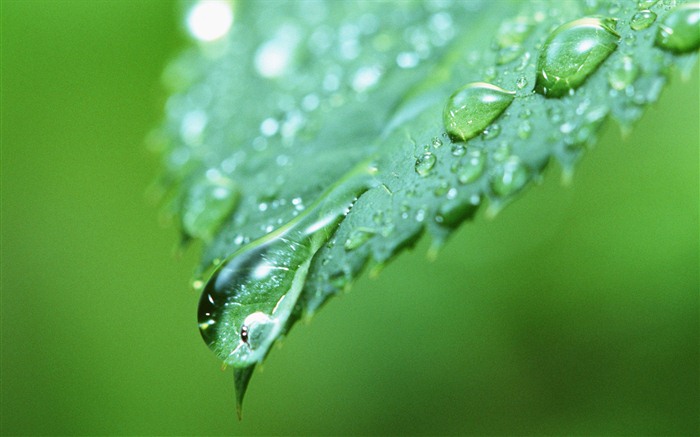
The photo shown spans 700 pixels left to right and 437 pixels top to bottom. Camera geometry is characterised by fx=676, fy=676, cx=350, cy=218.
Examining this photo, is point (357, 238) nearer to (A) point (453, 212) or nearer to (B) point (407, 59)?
(A) point (453, 212)

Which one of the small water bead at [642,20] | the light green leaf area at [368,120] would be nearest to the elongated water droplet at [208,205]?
the light green leaf area at [368,120]

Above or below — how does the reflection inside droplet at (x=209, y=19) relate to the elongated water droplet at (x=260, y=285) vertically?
above

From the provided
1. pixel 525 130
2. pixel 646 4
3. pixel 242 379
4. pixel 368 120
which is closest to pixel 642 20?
pixel 646 4

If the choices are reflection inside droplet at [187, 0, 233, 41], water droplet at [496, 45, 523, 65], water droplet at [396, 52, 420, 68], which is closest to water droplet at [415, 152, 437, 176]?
water droplet at [496, 45, 523, 65]

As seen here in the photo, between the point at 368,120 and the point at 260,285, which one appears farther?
the point at 368,120

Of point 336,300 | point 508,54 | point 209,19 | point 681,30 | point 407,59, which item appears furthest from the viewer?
point 336,300

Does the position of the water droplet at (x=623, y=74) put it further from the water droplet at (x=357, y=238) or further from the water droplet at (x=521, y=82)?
the water droplet at (x=357, y=238)

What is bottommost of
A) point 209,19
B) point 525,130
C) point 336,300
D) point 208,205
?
point 336,300
